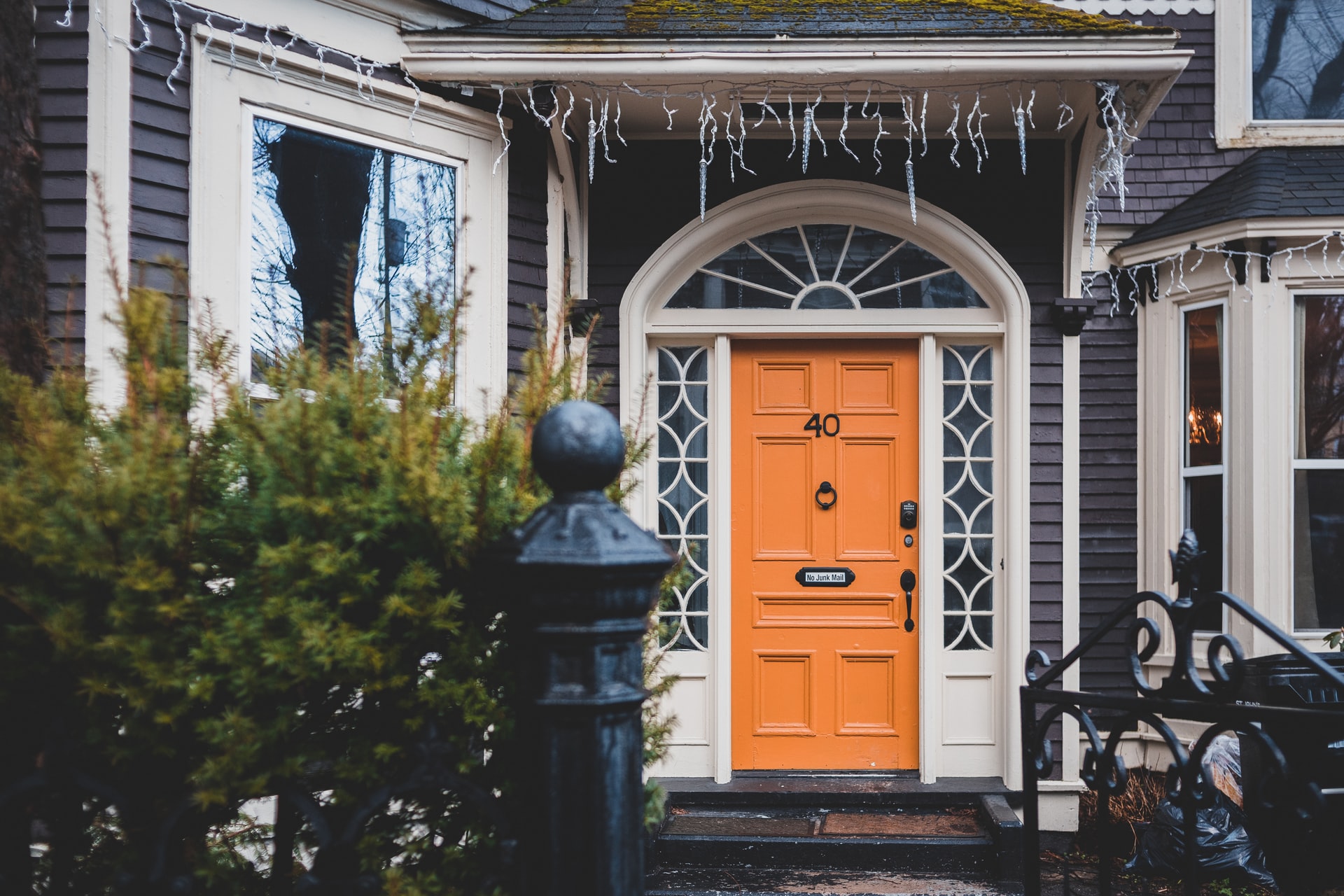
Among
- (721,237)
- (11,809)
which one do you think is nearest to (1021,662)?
(721,237)

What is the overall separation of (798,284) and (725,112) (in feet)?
3.38

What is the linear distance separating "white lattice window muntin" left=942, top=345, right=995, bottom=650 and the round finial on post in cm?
425

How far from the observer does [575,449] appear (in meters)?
1.47

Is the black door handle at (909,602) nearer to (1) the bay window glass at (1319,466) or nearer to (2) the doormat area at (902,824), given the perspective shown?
(2) the doormat area at (902,824)

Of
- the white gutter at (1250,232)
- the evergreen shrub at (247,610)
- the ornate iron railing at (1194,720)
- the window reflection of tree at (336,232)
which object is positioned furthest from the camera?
the white gutter at (1250,232)

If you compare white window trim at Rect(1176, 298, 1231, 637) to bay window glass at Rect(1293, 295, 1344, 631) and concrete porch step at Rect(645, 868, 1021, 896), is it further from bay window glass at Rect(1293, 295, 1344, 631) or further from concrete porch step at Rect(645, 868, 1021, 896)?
concrete porch step at Rect(645, 868, 1021, 896)

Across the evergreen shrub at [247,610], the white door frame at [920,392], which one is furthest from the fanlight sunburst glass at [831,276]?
the evergreen shrub at [247,610]

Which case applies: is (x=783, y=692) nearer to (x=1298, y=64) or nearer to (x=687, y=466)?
(x=687, y=466)

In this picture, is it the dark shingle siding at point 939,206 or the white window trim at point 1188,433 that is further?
the white window trim at point 1188,433

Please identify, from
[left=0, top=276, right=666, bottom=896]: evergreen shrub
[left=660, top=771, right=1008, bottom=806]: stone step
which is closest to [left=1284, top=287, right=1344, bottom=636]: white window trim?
[left=660, top=771, right=1008, bottom=806]: stone step

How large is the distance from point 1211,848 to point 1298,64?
4.58 meters

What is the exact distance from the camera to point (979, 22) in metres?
4.56

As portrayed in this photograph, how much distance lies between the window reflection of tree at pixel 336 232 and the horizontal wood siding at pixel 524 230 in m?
0.31

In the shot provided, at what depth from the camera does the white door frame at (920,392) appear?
5.34 meters
